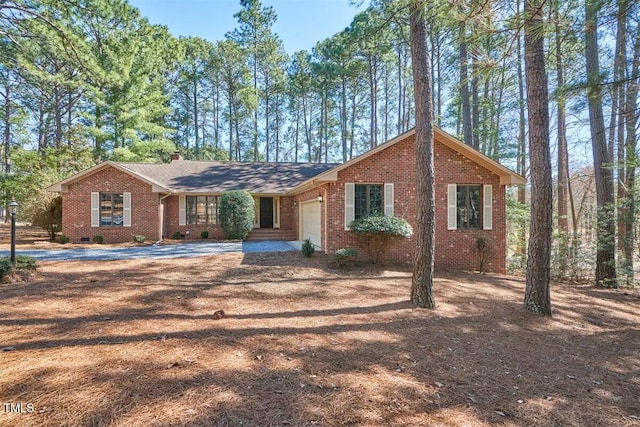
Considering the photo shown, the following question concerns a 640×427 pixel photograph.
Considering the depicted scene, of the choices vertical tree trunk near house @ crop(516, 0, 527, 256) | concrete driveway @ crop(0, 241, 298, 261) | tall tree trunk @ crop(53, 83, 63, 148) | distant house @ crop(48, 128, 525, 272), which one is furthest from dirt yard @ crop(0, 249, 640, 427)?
tall tree trunk @ crop(53, 83, 63, 148)

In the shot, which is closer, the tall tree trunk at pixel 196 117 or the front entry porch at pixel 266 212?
the front entry porch at pixel 266 212

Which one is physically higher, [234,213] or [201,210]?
[201,210]

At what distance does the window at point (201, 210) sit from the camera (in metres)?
15.2

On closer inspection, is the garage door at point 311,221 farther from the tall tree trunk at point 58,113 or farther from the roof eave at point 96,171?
the tall tree trunk at point 58,113

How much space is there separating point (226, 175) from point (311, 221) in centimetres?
672

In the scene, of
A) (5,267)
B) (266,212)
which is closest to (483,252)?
(266,212)

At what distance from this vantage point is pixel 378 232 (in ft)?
29.6

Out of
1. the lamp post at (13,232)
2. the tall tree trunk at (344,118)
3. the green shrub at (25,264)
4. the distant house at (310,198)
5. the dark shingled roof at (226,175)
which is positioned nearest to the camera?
the green shrub at (25,264)

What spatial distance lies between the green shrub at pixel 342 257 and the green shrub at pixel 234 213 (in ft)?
21.3

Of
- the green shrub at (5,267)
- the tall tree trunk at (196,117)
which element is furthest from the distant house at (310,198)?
the tall tree trunk at (196,117)

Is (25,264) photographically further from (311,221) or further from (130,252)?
(311,221)

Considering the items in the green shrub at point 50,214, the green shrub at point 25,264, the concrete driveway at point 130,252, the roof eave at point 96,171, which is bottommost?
the concrete driveway at point 130,252

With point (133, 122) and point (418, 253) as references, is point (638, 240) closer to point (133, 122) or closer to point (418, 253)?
point (418, 253)

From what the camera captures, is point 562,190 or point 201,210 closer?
point 562,190
